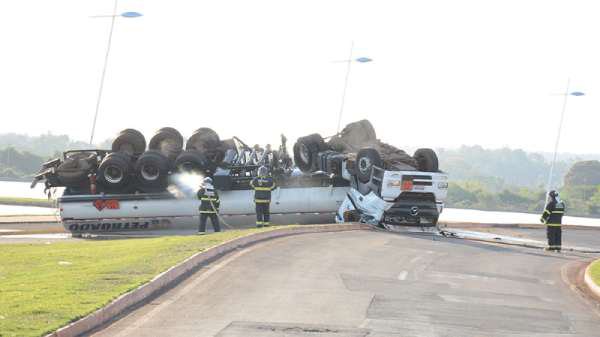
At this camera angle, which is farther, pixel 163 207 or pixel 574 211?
pixel 574 211

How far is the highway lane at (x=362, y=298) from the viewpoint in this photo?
33.4 ft

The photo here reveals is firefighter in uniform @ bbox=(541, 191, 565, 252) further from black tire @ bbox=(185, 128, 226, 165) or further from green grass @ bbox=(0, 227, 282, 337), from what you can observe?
black tire @ bbox=(185, 128, 226, 165)

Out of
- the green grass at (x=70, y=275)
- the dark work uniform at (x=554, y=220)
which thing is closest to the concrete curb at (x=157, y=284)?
the green grass at (x=70, y=275)

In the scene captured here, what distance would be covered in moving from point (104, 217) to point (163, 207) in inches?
70.9

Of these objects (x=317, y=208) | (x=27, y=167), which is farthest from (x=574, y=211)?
(x=317, y=208)

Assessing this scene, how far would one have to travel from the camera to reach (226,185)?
25.6m

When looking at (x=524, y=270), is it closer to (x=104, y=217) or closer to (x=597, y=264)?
(x=597, y=264)

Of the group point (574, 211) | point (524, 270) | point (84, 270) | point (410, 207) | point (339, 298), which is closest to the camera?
point (339, 298)

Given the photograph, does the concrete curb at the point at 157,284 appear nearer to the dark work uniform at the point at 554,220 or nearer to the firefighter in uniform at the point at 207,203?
the firefighter in uniform at the point at 207,203

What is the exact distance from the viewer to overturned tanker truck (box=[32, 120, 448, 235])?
82.7 ft

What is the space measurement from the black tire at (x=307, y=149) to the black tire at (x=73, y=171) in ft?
21.9

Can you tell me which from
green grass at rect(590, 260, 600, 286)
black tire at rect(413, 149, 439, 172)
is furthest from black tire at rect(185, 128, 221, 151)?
green grass at rect(590, 260, 600, 286)

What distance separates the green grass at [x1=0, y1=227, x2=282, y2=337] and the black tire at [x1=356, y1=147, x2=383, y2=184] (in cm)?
625

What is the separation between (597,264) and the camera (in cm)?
1841
